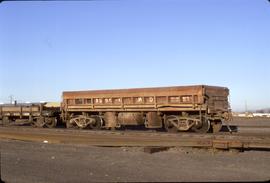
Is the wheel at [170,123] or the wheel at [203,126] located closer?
the wheel at [203,126]

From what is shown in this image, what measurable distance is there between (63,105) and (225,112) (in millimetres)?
12069

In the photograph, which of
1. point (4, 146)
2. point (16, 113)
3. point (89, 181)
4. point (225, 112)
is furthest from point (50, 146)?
point (16, 113)

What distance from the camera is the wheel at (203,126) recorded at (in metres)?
25.1

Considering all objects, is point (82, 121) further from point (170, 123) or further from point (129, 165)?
point (129, 165)

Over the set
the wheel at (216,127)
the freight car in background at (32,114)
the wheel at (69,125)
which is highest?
the freight car in background at (32,114)

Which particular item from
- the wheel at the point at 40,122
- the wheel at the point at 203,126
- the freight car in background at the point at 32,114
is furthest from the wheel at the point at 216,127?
the wheel at the point at 40,122

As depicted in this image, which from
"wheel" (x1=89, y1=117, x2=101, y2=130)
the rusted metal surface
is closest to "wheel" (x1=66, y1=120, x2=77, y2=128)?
the rusted metal surface

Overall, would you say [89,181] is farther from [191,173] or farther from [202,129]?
[202,129]

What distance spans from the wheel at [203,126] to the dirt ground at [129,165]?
9726 mm

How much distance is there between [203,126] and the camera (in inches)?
998

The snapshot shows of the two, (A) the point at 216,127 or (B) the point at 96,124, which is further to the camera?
(B) the point at 96,124

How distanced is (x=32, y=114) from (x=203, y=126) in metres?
15.2

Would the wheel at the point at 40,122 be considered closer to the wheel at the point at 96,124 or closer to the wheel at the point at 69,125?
the wheel at the point at 69,125

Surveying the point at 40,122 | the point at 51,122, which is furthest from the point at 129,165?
the point at 40,122
